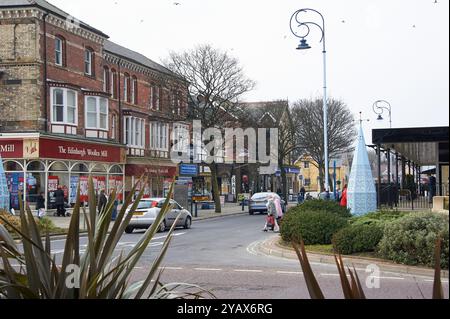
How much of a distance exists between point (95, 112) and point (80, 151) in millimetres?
3215

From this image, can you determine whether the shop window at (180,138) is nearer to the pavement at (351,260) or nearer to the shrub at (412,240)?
the pavement at (351,260)

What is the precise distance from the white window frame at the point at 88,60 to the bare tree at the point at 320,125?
66.1ft

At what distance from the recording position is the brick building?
1199 inches

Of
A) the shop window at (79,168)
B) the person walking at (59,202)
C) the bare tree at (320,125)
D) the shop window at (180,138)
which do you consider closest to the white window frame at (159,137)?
the shop window at (180,138)

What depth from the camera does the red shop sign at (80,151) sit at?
102ft

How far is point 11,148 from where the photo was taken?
99.4ft

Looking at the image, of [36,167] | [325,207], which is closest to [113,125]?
[36,167]

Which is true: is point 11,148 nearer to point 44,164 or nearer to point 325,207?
point 44,164
